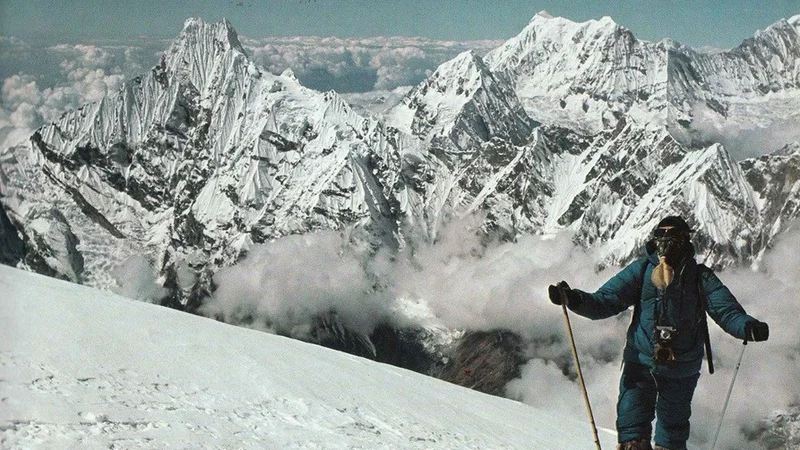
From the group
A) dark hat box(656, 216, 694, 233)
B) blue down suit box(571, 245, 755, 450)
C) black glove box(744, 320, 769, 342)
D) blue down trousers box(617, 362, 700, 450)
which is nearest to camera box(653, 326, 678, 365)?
blue down suit box(571, 245, 755, 450)

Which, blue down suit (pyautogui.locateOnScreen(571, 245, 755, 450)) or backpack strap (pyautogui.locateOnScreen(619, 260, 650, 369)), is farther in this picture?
backpack strap (pyautogui.locateOnScreen(619, 260, 650, 369))

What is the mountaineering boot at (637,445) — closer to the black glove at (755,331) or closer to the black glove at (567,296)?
the black glove at (755,331)

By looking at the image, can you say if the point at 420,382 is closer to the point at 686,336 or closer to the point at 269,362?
the point at 269,362

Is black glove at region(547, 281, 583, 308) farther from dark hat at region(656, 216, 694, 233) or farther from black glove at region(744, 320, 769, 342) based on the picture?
black glove at region(744, 320, 769, 342)

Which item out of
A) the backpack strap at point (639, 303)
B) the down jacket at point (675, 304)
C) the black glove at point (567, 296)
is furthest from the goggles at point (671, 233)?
the black glove at point (567, 296)

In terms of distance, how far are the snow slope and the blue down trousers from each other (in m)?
6.38

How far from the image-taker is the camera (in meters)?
11.5

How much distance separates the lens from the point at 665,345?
11.5 m

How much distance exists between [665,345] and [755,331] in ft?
4.30

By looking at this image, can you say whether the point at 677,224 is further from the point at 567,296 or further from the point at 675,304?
the point at 567,296

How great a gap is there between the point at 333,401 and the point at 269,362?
3520mm

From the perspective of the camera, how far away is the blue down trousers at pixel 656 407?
12.0 metres

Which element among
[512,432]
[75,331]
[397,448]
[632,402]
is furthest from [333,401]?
[632,402]

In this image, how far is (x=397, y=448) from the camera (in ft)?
54.8
